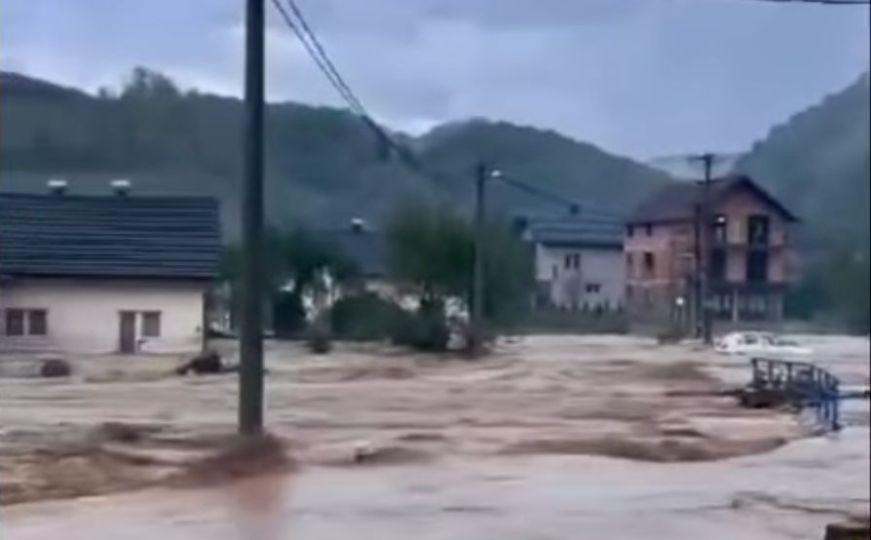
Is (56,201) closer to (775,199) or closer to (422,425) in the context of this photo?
(775,199)

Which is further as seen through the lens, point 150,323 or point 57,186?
point 150,323

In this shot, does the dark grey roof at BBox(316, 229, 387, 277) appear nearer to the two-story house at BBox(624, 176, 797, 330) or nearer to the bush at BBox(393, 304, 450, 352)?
the bush at BBox(393, 304, 450, 352)

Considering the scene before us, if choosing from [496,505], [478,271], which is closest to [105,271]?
[496,505]

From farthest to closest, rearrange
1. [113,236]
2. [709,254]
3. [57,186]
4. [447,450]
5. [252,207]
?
[447,450] < [252,207] < [113,236] < [709,254] < [57,186]

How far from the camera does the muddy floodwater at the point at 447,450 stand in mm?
6289

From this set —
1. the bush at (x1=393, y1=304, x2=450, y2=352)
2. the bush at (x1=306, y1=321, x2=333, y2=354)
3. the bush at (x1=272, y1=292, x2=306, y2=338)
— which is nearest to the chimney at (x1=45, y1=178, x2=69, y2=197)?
the bush at (x1=272, y1=292, x2=306, y2=338)

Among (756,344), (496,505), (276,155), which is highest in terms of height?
(276,155)

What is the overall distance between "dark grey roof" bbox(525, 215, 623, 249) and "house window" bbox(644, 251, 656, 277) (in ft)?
0.31

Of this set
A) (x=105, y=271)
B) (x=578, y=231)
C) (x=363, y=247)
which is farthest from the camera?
(x=363, y=247)

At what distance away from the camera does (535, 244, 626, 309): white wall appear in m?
5.64

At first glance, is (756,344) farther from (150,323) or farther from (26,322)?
(26,322)

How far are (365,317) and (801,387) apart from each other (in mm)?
2710

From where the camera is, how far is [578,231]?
608cm

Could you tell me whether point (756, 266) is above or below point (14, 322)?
above
